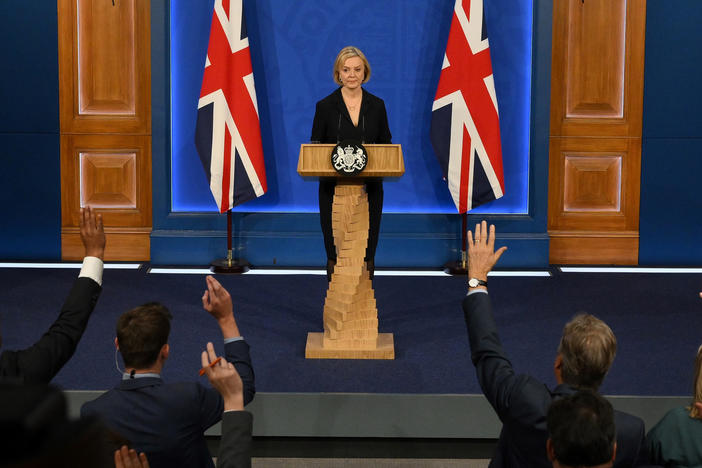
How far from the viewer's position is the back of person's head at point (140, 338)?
79.9 inches

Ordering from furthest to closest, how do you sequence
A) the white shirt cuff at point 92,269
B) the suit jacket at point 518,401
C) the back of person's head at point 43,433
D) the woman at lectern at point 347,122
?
1. the woman at lectern at point 347,122
2. the white shirt cuff at point 92,269
3. the suit jacket at point 518,401
4. the back of person's head at point 43,433

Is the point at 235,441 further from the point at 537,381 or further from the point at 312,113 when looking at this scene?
the point at 312,113

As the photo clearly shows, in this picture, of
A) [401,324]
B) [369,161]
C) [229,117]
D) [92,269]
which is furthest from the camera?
[229,117]

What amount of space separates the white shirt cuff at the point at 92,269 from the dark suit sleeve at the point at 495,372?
36.8 inches

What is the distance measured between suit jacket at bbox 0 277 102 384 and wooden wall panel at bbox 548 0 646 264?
501 centimetres

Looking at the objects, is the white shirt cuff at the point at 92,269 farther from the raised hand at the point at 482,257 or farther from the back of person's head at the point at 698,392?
the back of person's head at the point at 698,392

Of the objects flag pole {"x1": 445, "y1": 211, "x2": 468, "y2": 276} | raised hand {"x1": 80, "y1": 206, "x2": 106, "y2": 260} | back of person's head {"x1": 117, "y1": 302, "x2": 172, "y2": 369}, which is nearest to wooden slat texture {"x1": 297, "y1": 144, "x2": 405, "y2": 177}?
raised hand {"x1": 80, "y1": 206, "x2": 106, "y2": 260}

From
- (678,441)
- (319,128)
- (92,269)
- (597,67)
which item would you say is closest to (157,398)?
(92,269)

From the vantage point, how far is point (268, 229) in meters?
6.49

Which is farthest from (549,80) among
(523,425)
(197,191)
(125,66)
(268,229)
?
(523,425)

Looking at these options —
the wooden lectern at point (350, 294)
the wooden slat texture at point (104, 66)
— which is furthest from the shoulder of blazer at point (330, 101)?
the wooden slat texture at point (104, 66)

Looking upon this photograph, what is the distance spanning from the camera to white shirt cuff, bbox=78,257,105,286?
2.15 m

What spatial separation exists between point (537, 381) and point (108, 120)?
5.30 m

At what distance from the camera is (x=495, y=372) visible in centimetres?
198
